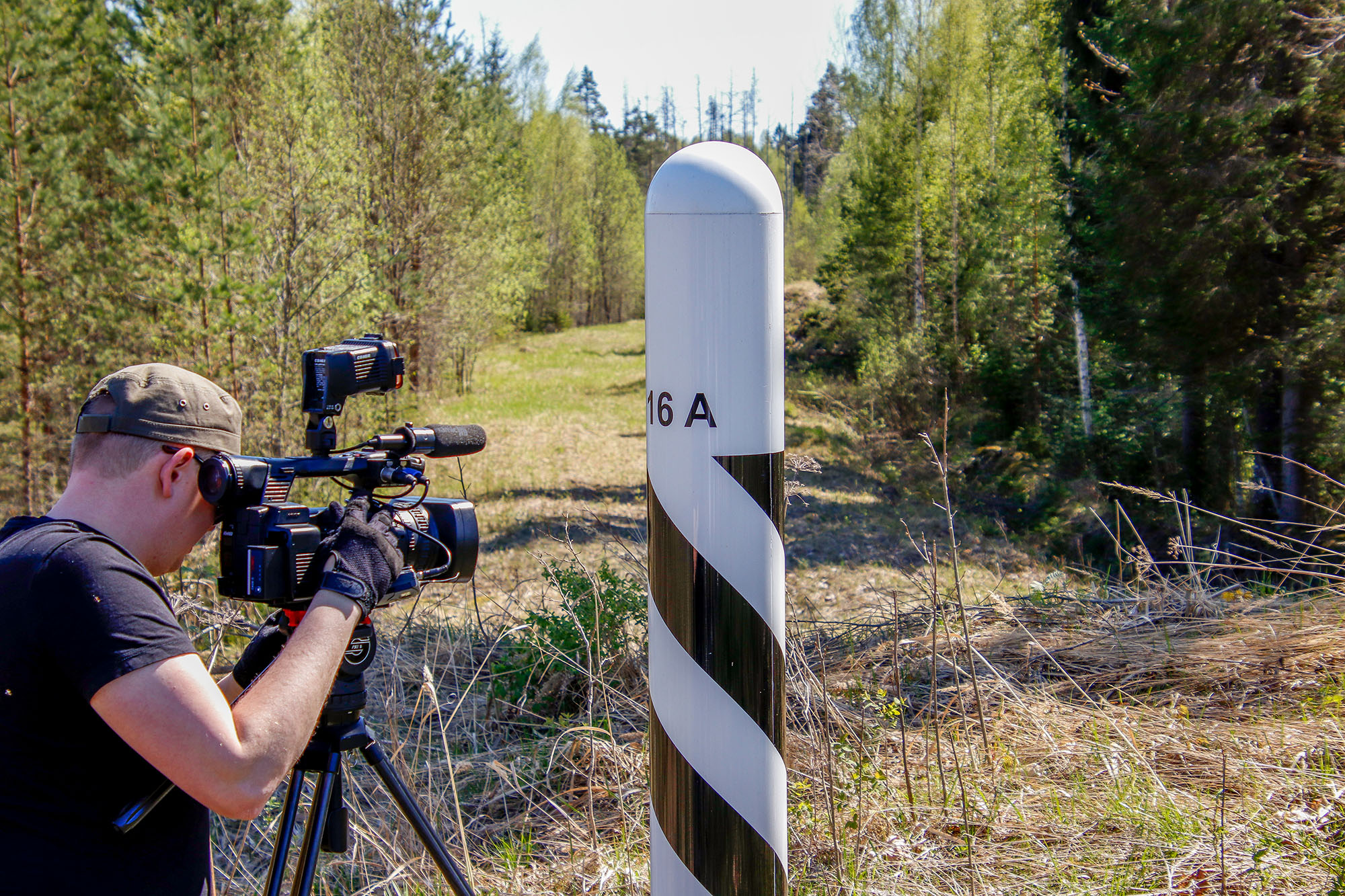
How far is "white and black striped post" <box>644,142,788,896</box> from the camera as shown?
1405 mm

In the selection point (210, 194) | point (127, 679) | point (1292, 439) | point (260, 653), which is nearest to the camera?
point (127, 679)

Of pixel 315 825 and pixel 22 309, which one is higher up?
pixel 22 309

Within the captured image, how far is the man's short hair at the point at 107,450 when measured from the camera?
1598mm

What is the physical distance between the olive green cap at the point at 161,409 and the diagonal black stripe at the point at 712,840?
1030mm

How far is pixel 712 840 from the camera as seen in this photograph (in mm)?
1437

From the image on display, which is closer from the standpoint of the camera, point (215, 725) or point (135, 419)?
point (215, 725)

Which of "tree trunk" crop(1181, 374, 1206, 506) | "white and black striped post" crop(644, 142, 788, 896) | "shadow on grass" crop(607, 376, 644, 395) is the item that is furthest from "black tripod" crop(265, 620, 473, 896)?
"shadow on grass" crop(607, 376, 644, 395)

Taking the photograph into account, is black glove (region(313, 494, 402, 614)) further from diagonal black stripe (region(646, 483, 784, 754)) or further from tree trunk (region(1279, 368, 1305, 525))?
tree trunk (region(1279, 368, 1305, 525))

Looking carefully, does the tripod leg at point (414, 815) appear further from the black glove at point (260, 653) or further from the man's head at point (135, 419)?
the man's head at point (135, 419)

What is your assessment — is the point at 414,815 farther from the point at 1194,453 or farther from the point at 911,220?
the point at 911,220

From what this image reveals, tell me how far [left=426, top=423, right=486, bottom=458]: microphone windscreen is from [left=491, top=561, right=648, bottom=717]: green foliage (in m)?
1.80

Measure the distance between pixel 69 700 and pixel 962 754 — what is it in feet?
8.20

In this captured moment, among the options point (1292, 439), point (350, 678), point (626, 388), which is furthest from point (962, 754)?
point (626, 388)

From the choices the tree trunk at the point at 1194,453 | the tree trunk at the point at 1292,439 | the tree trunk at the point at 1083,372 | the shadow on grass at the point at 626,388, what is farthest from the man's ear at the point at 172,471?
the shadow on grass at the point at 626,388
